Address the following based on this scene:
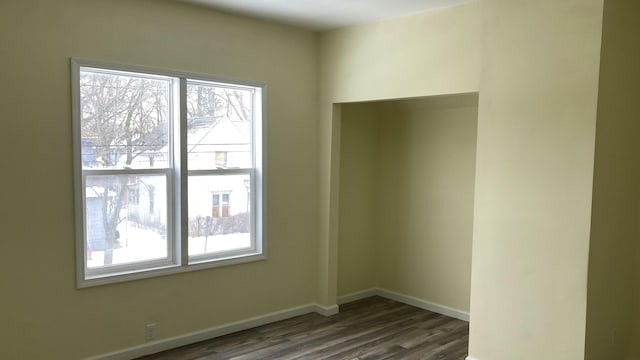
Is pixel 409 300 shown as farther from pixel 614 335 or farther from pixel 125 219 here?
pixel 125 219

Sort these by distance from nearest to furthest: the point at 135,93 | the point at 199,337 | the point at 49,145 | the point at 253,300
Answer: the point at 49,145
the point at 135,93
the point at 199,337
the point at 253,300

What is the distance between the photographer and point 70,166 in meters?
3.40

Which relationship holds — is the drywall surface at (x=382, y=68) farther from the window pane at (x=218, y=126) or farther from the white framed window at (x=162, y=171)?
the window pane at (x=218, y=126)

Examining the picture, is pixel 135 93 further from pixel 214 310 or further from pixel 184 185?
pixel 214 310

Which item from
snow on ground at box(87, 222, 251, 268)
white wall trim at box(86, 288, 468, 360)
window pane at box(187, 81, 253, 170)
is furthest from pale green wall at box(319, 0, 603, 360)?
snow on ground at box(87, 222, 251, 268)

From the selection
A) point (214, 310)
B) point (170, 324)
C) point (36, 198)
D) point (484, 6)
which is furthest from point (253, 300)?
point (484, 6)

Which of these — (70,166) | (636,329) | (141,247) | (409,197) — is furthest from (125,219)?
(636,329)

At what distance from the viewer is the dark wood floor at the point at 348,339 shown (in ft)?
12.9

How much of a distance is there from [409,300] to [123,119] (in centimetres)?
337

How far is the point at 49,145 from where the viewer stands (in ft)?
10.9

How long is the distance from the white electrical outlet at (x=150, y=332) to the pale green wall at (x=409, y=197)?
2050 millimetres

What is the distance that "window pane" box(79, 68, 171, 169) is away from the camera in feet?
→ 11.6

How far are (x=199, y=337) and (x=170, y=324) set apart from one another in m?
0.29

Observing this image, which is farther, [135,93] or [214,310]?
[214,310]
